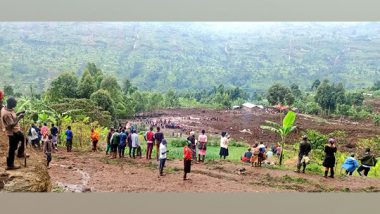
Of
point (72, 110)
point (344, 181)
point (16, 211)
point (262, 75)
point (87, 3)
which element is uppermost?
point (87, 3)

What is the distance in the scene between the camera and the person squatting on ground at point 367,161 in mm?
11055

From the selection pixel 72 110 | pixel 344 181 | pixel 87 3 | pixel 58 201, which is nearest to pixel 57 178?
pixel 58 201

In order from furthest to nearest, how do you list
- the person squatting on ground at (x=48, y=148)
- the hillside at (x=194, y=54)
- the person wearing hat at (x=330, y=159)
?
the hillside at (x=194, y=54)
the person wearing hat at (x=330, y=159)
the person squatting on ground at (x=48, y=148)

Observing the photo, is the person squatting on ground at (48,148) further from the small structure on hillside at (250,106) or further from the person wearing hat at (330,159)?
the person wearing hat at (330,159)

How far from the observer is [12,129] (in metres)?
10.5

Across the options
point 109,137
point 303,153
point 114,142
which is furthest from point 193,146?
point 303,153

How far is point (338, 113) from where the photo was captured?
11.3 metres

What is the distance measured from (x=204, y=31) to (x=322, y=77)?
7.36 feet

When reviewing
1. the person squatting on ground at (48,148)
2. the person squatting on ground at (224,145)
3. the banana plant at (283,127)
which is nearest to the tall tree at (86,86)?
the person squatting on ground at (48,148)

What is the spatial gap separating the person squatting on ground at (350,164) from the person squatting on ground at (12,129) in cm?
545

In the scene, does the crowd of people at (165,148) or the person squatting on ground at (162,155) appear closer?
the person squatting on ground at (162,155)

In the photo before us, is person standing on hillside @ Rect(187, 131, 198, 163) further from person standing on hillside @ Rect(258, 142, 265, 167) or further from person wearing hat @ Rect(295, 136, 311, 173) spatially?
person wearing hat @ Rect(295, 136, 311, 173)

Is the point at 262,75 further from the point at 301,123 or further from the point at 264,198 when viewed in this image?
the point at 264,198

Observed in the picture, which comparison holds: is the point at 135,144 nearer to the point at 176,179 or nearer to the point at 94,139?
the point at 94,139
